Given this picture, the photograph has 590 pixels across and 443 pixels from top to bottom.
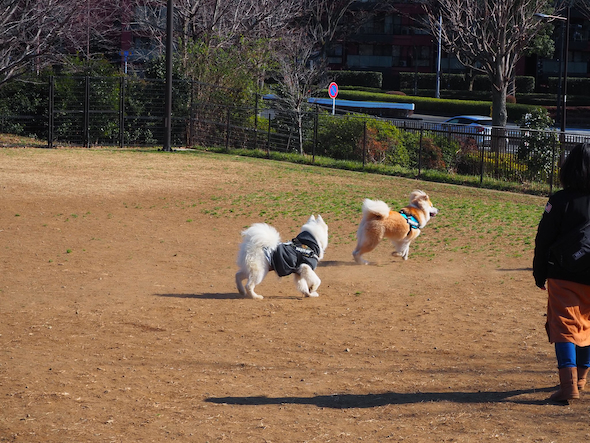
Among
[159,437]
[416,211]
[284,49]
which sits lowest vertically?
[159,437]

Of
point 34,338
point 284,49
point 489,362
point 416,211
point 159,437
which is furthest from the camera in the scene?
point 284,49

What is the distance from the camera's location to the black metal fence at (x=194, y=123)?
72.1ft

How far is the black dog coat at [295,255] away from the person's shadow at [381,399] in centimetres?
272

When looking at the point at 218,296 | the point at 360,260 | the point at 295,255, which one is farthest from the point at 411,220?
the point at 218,296

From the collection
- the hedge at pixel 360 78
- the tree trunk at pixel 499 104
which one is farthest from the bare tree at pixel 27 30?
the hedge at pixel 360 78

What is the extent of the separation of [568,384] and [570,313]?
0.48m

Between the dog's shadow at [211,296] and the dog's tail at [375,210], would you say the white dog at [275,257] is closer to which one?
the dog's shadow at [211,296]

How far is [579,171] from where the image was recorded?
15.8 ft

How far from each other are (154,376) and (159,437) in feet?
3.74

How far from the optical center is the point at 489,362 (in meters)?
5.95

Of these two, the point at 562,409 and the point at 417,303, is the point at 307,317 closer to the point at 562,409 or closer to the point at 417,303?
the point at 417,303

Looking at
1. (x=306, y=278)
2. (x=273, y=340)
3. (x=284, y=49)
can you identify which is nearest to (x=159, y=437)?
(x=273, y=340)

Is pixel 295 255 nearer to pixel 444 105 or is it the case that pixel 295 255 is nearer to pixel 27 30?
pixel 27 30

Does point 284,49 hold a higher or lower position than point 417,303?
higher
